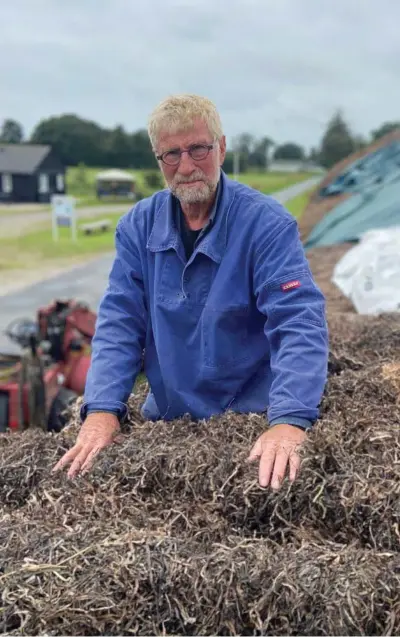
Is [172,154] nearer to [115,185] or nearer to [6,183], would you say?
[115,185]

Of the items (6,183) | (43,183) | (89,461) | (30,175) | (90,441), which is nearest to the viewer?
(89,461)

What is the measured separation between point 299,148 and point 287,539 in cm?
11176

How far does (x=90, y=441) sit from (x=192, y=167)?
40.4 inches

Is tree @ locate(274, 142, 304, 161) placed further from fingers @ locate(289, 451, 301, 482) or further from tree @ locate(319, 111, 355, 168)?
fingers @ locate(289, 451, 301, 482)

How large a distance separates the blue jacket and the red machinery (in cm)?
403

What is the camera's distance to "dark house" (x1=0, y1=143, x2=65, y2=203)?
5766 centimetres

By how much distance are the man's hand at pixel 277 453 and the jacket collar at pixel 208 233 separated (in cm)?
70

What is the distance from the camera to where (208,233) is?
8.90 ft

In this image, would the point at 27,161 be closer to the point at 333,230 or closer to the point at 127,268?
the point at 333,230

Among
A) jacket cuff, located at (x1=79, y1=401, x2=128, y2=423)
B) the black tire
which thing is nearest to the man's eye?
jacket cuff, located at (x1=79, y1=401, x2=128, y2=423)

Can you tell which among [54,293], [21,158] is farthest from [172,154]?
[21,158]

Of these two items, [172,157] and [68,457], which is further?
→ [172,157]

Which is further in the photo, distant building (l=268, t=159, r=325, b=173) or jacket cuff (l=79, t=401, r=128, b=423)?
distant building (l=268, t=159, r=325, b=173)

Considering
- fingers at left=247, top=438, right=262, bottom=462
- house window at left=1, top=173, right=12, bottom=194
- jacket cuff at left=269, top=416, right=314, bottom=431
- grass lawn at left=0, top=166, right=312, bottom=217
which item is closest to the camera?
fingers at left=247, top=438, right=262, bottom=462
